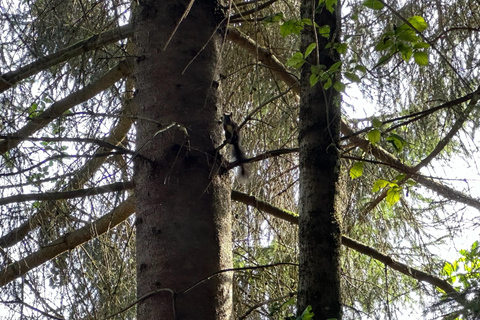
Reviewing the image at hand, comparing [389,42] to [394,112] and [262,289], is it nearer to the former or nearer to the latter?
[394,112]

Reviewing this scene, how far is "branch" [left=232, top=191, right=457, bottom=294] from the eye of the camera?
7.50 feet

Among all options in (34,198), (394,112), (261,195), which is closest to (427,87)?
(394,112)

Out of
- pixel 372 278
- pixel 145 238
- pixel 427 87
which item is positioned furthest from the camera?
pixel 372 278

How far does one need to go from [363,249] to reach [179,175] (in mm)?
881

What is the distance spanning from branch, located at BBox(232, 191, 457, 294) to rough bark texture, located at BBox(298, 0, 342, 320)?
2.08 feet

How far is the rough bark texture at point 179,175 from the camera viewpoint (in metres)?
1.74

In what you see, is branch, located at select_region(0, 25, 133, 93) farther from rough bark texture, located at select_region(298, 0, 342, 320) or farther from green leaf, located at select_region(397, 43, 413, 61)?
green leaf, located at select_region(397, 43, 413, 61)

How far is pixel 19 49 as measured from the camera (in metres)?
2.60

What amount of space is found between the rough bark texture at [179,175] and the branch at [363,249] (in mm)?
330

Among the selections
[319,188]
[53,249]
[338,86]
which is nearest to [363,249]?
[319,188]


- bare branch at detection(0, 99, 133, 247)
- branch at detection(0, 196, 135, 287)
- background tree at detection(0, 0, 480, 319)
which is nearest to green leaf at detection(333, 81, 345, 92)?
background tree at detection(0, 0, 480, 319)

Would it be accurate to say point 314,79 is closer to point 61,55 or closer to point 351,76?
point 351,76

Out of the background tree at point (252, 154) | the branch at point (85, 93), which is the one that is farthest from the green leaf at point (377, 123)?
the branch at point (85, 93)

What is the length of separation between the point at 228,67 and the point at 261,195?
64 centimetres
